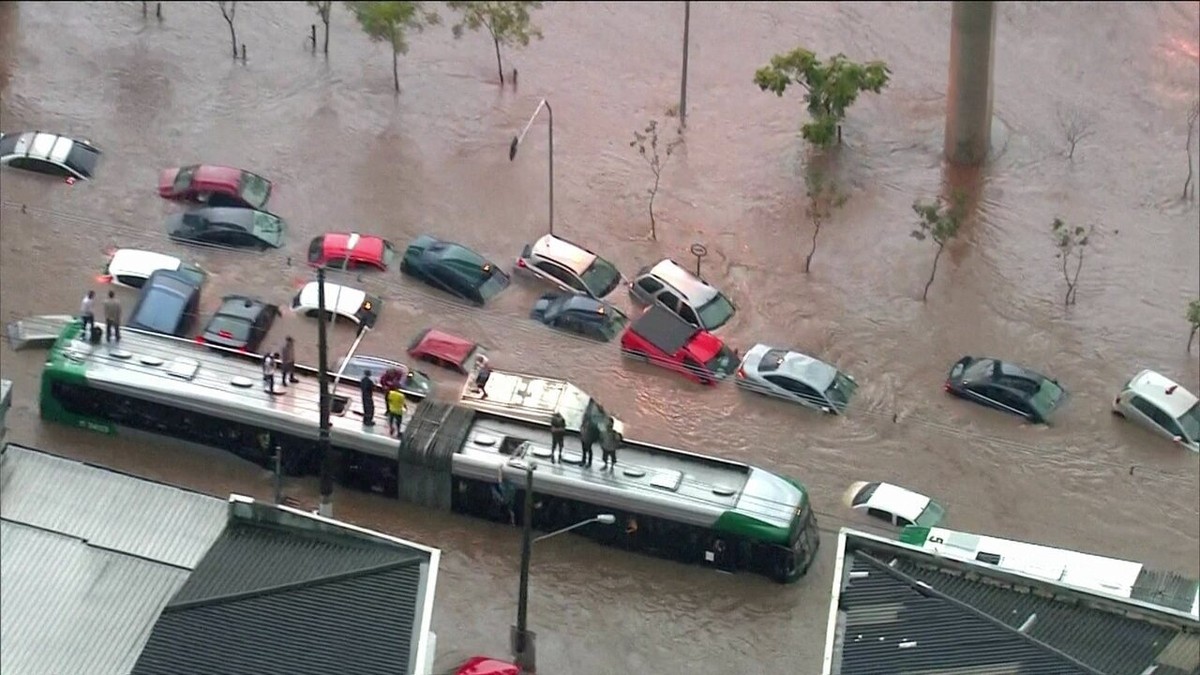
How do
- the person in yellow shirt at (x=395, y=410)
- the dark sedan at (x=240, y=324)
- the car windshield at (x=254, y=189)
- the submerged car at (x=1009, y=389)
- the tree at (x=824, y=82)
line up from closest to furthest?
the person in yellow shirt at (x=395, y=410) < the dark sedan at (x=240, y=324) < the submerged car at (x=1009, y=389) < the car windshield at (x=254, y=189) < the tree at (x=824, y=82)

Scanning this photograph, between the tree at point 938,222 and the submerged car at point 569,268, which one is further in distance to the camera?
the tree at point 938,222

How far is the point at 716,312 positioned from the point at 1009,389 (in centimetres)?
686

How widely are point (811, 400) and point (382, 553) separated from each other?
48.9ft

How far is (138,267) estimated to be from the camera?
134ft

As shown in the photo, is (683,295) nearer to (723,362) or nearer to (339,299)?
(723,362)

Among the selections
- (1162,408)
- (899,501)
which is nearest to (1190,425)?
(1162,408)

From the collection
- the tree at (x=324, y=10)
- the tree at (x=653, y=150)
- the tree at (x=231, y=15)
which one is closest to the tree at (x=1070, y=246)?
the tree at (x=653, y=150)

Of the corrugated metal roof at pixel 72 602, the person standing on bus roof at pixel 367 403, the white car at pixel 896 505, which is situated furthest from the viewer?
the white car at pixel 896 505

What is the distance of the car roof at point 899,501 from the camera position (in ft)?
118

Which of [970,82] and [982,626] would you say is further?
[970,82]

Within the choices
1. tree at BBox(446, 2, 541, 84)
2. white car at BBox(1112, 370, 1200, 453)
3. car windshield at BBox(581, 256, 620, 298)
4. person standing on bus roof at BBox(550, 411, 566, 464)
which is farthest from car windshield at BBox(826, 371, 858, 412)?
tree at BBox(446, 2, 541, 84)

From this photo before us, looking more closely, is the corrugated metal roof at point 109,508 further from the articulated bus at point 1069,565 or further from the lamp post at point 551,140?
the lamp post at point 551,140

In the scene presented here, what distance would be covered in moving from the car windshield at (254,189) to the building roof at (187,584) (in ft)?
50.1

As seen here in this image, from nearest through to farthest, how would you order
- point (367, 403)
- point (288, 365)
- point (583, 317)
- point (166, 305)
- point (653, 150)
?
point (367, 403)
point (288, 365)
point (166, 305)
point (583, 317)
point (653, 150)
